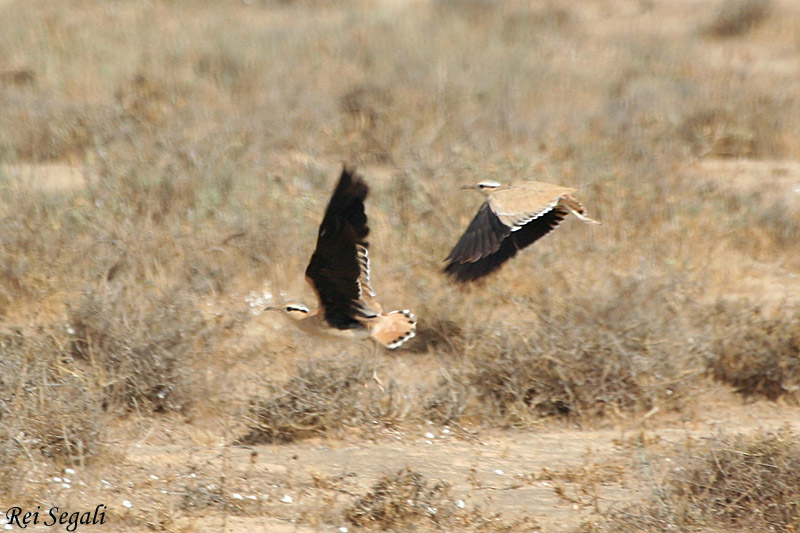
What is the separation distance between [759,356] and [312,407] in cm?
291

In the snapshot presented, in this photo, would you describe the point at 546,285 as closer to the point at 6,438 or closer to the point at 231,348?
the point at 231,348

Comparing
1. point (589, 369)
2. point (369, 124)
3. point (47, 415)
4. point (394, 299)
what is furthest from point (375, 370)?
point (369, 124)

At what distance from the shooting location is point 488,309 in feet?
22.2

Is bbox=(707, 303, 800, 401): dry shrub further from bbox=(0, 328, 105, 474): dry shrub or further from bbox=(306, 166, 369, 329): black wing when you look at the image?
bbox=(0, 328, 105, 474): dry shrub

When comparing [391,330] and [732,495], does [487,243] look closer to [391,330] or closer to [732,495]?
[391,330]

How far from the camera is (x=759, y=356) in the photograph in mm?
6254

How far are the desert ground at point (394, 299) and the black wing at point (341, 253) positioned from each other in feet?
1.24

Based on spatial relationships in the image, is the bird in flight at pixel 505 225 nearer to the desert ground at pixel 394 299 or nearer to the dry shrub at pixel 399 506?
the desert ground at pixel 394 299

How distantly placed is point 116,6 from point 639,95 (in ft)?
28.1

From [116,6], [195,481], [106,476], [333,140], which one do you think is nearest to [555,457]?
[195,481]

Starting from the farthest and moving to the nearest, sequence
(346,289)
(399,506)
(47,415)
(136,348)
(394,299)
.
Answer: (394,299)
(136,348)
(346,289)
(47,415)
(399,506)

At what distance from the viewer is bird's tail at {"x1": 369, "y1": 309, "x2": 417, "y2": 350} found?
218 inches

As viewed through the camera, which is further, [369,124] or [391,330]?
[369,124]

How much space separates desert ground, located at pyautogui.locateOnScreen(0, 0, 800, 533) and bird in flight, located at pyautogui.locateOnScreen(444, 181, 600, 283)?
549mm
